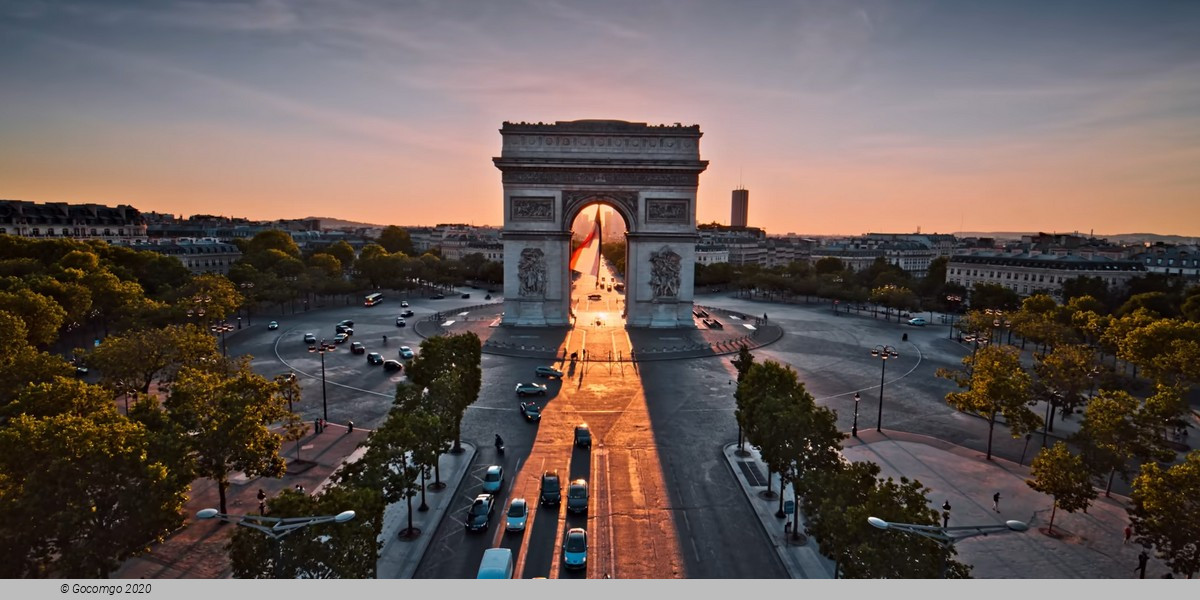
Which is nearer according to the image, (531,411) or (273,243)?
(531,411)

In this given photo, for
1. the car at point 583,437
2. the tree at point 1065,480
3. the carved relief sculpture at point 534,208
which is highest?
the carved relief sculpture at point 534,208

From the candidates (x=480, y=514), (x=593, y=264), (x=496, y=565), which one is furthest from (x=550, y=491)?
(x=593, y=264)

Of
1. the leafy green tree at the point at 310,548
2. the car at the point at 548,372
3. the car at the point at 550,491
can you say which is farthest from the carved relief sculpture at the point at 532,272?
the leafy green tree at the point at 310,548

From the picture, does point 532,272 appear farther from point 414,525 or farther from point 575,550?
point 575,550

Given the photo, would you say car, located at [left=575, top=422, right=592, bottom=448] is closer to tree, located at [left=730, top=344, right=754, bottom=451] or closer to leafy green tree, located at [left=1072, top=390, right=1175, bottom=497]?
tree, located at [left=730, top=344, right=754, bottom=451]

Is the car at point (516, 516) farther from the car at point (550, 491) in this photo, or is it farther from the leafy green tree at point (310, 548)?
the leafy green tree at point (310, 548)

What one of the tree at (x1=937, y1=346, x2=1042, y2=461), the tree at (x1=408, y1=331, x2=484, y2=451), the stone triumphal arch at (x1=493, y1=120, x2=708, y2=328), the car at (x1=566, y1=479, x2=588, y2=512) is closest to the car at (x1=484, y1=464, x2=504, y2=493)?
the tree at (x1=408, y1=331, x2=484, y2=451)
